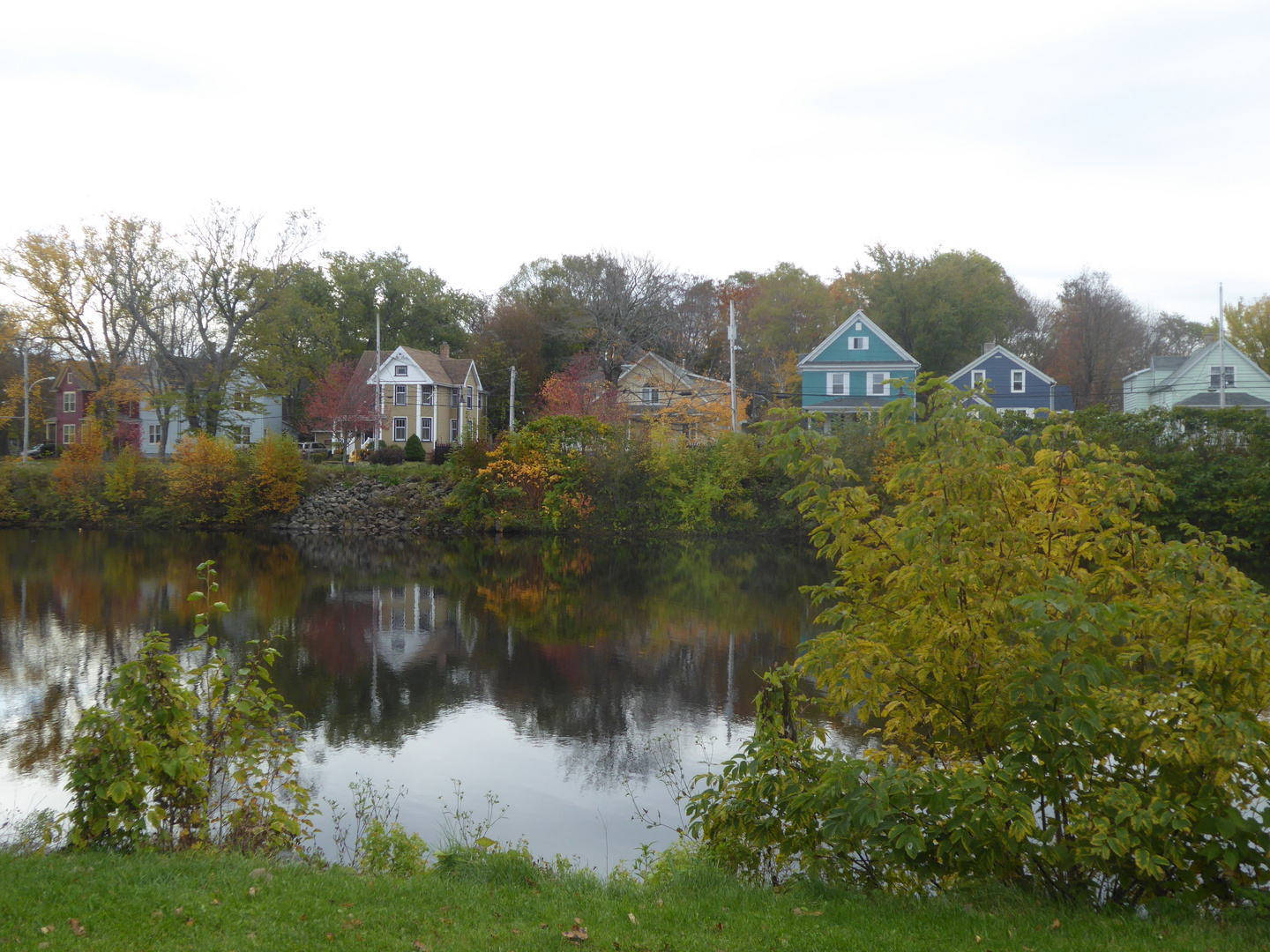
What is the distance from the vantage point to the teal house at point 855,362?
163 ft

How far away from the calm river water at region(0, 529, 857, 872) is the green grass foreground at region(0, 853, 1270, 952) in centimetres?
235

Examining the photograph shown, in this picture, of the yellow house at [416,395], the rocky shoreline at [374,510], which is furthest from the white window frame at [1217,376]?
the yellow house at [416,395]

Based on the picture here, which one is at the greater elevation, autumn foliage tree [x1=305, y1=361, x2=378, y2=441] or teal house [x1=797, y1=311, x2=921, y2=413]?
teal house [x1=797, y1=311, x2=921, y2=413]

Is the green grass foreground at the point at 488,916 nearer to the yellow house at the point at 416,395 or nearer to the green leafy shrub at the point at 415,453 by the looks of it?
the green leafy shrub at the point at 415,453

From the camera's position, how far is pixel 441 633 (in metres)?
18.1

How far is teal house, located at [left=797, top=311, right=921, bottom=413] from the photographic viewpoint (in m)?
49.5

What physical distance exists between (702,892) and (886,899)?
3.91ft

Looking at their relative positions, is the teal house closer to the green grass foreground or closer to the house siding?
the house siding

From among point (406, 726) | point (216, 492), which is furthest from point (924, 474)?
point (216, 492)

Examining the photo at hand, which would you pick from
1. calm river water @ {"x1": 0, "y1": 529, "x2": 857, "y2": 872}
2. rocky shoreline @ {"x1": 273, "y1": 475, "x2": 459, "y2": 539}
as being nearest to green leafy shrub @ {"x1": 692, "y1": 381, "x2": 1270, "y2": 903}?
calm river water @ {"x1": 0, "y1": 529, "x2": 857, "y2": 872}

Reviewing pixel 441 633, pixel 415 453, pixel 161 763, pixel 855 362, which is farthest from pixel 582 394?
pixel 161 763

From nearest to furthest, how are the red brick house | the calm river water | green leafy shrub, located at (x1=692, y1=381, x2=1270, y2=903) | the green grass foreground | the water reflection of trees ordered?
the green grass foreground
green leafy shrub, located at (x1=692, y1=381, x2=1270, y2=903)
the calm river water
the water reflection of trees
the red brick house

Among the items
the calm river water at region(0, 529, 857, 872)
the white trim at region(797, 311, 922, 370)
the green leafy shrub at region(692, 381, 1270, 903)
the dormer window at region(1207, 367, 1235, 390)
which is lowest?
the calm river water at region(0, 529, 857, 872)

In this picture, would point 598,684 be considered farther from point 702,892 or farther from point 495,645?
point 702,892
